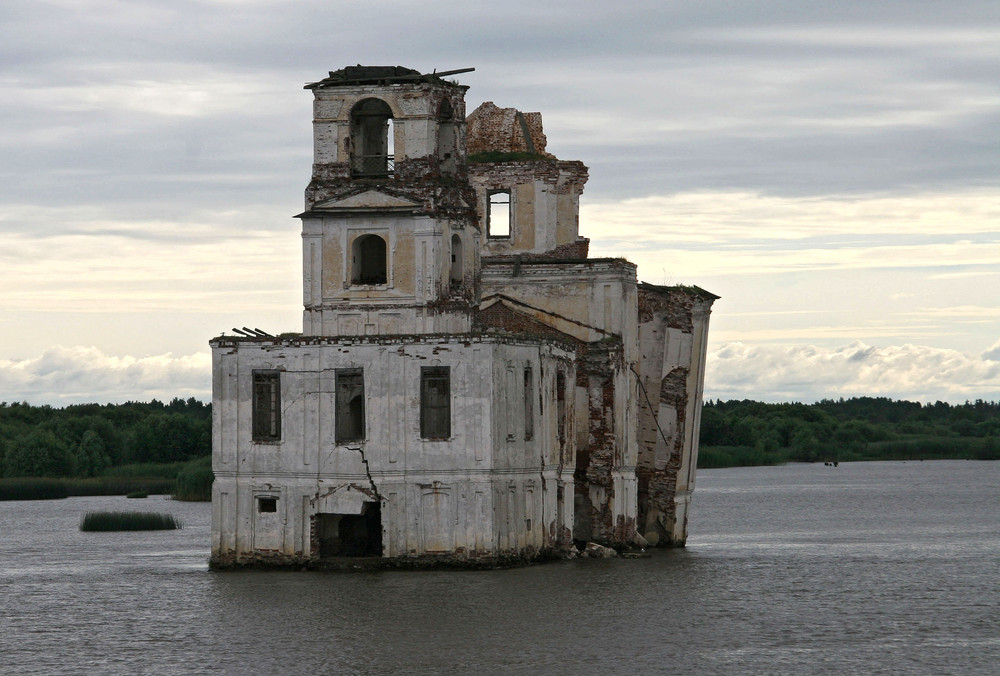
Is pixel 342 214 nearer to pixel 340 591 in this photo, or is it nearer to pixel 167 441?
pixel 340 591

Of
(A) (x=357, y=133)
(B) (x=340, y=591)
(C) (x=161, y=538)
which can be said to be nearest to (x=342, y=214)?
(A) (x=357, y=133)

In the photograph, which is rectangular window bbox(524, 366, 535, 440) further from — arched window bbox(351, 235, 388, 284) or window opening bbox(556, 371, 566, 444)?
arched window bbox(351, 235, 388, 284)

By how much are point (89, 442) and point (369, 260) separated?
6607cm

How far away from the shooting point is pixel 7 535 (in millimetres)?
63000

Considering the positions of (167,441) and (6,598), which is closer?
(6,598)

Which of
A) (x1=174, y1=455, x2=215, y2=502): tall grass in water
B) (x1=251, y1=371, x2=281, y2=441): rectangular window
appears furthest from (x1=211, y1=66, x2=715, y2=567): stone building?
(x1=174, y1=455, x2=215, y2=502): tall grass in water

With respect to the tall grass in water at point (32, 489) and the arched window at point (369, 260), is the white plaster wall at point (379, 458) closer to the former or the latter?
the arched window at point (369, 260)

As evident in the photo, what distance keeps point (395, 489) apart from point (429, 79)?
1026cm

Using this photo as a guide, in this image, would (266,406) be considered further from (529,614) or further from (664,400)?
(664,400)

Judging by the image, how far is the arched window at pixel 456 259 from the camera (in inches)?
1692

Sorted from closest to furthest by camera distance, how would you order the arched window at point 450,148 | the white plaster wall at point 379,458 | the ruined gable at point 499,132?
the white plaster wall at point 379,458, the arched window at point 450,148, the ruined gable at point 499,132

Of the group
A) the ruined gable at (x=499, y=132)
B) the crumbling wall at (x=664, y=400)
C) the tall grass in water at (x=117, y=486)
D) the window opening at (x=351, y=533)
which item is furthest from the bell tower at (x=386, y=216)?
the tall grass in water at (x=117, y=486)

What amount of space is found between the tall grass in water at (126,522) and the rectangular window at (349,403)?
25.1 metres

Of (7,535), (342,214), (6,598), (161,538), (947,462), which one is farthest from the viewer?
(947,462)
